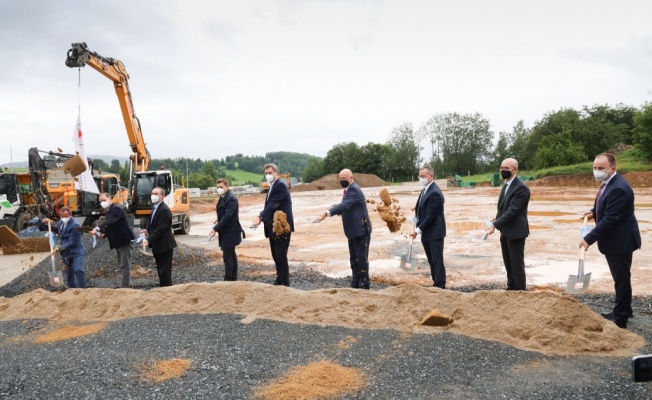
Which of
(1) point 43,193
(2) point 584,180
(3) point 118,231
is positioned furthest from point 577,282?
(2) point 584,180

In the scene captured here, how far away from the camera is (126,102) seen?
16594mm

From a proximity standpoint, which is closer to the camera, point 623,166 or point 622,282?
point 622,282

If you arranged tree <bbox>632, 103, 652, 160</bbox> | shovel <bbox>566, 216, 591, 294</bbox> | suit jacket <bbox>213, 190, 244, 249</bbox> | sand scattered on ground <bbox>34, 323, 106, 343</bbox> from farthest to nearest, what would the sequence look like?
tree <bbox>632, 103, 652, 160</bbox>
suit jacket <bbox>213, 190, 244, 249</bbox>
shovel <bbox>566, 216, 591, 294</bbox>
sand scattered on ground <bbox>34, 323, 106, 343</bbox>

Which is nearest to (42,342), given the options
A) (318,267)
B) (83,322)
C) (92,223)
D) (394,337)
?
(83,322)

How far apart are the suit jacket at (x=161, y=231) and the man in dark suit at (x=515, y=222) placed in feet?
14.4

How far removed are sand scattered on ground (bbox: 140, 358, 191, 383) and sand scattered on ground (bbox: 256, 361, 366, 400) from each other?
2.79ft

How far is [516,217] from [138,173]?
1301 centimetres

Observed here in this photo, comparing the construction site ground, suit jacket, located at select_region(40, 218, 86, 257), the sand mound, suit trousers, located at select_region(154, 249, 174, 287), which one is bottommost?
the construction site ground

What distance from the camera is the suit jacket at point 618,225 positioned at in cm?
489

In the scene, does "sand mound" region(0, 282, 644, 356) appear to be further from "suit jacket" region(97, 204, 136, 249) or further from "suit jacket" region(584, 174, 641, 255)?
"suit jacket" region(97, 204, 136, 249)

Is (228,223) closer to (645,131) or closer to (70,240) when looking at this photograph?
(70,240)

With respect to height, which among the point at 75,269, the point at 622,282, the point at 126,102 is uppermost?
the point at 126,102

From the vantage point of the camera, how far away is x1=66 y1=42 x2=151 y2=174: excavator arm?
15.3 metres

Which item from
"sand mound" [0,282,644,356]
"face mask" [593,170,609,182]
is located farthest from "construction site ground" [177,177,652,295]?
"face mask" [593,170,609,182]
